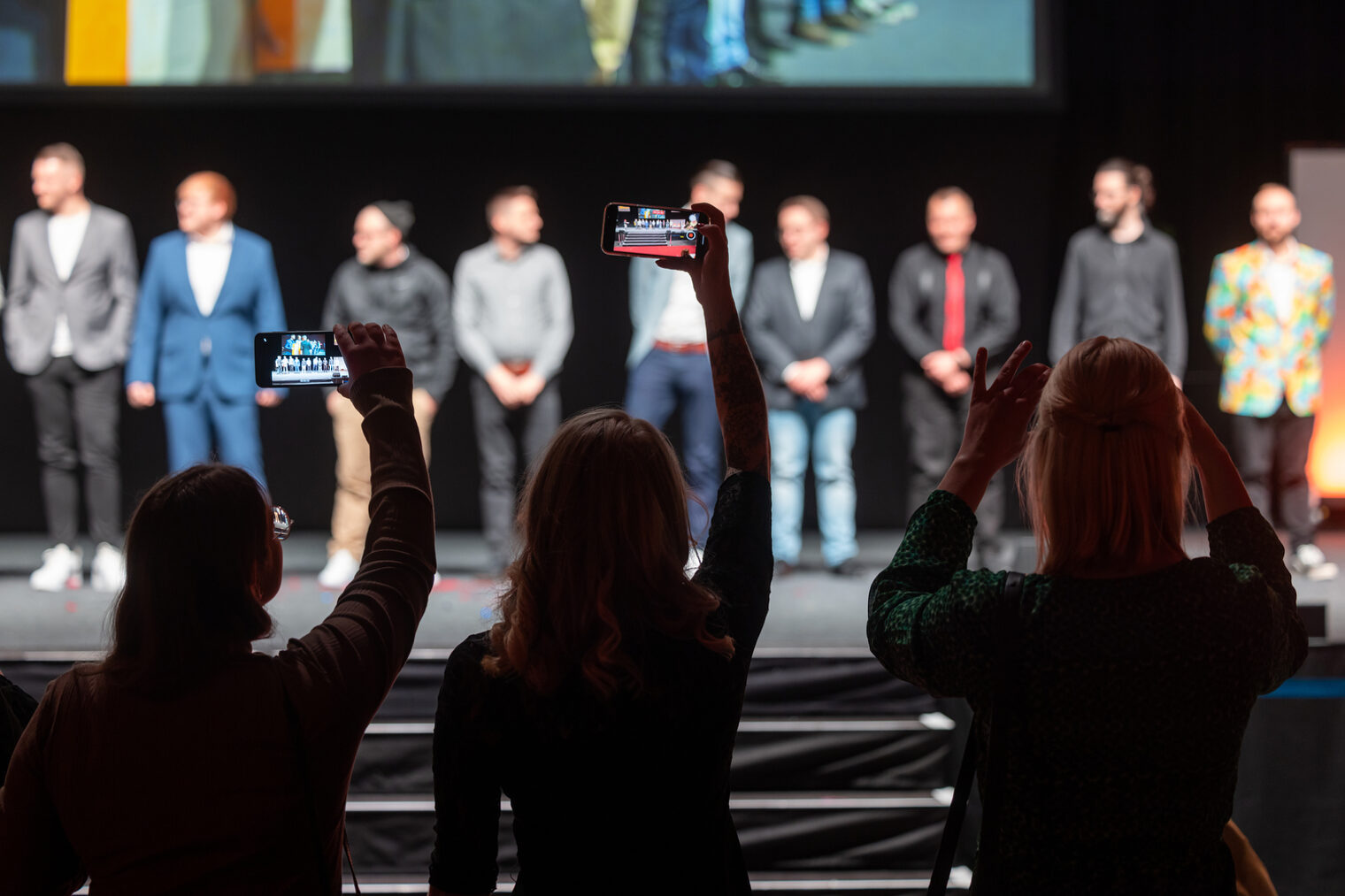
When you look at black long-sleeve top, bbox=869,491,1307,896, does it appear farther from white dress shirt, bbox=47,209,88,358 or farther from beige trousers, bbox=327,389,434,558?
white dress shirt, bbox=47,209,88,358

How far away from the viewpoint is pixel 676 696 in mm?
993

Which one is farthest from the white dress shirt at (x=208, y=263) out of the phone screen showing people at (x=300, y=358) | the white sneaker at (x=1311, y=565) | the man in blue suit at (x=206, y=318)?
the white sneaker at (x=1311, y=565)

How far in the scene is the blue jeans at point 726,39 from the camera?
4344 millimetres

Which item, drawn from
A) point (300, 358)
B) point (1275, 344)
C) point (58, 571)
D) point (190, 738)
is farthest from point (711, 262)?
point (58, 571)

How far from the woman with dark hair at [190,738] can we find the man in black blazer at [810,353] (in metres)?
3.32

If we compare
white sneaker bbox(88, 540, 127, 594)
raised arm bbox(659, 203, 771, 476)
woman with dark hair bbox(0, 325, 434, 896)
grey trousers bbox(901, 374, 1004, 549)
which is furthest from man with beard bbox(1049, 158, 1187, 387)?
woman with dark hair bbox(0, 325, 434, 896)

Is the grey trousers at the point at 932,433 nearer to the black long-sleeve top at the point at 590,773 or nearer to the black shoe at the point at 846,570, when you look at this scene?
the black shoe at the point at 846,570

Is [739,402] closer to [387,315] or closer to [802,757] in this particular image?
[802,757]

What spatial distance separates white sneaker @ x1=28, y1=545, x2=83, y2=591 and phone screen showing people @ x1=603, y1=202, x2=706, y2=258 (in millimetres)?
3507

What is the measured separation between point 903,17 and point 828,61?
337mm

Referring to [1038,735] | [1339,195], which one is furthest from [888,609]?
[1339,195]

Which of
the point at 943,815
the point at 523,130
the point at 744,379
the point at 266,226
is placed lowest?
the point at 943,815

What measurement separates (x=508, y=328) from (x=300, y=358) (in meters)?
2.73

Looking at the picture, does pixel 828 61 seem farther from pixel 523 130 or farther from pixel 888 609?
pixel 888 609
